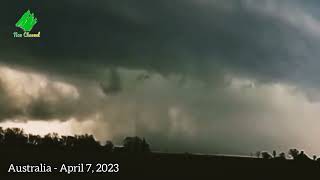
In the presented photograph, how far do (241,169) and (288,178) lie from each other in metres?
6.05

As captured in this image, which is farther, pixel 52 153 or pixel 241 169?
pixel 241 169

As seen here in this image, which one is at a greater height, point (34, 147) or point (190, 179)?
point (34, 147)

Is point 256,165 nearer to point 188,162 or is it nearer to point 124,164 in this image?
point 188,162

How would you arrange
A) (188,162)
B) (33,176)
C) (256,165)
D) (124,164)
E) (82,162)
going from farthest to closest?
(256,165) → (188,162) → (124,164) → (82,162) → (33,176)

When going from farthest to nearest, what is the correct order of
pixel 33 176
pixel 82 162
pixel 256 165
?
1. pixel 256 165
2. pixel 82 162
3. pixel 33 176

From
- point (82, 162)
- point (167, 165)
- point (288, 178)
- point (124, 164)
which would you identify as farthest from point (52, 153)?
point (288, 178)

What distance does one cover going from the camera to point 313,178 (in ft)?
215

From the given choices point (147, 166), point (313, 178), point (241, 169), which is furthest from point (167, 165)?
point (313, 178)

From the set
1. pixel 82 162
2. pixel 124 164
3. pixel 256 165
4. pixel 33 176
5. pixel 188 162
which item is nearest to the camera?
pixel 33 176

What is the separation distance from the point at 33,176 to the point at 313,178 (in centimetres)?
3398

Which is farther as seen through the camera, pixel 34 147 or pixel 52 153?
pixel 34 147

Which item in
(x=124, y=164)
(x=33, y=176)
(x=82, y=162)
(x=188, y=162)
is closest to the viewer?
(x=33, y=176)

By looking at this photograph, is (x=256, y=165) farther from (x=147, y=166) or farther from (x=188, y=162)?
(x=147, y=166)

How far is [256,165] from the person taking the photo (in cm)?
6284
